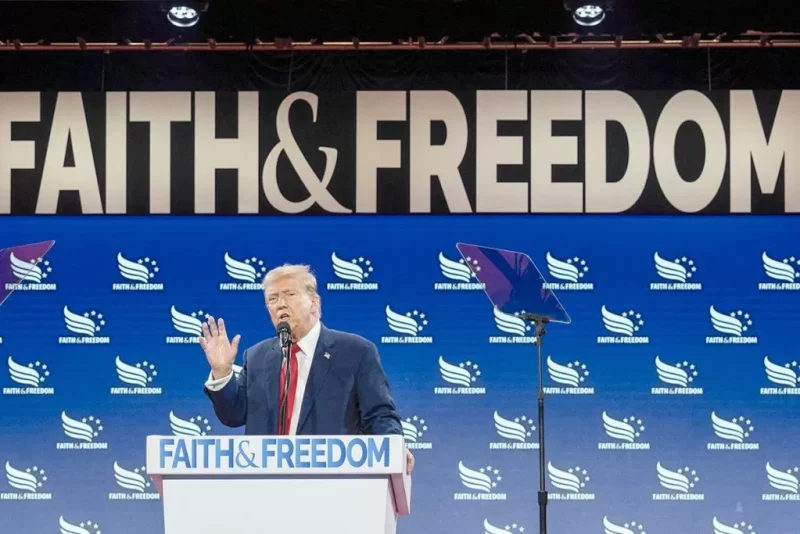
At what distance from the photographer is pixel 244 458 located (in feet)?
11.8

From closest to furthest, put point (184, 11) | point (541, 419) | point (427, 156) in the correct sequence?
point (541, 419) < point (184, 11) < point (427, 156)

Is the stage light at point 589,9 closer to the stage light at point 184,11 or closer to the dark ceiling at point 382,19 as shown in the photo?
the dark ceiling at point 382,19

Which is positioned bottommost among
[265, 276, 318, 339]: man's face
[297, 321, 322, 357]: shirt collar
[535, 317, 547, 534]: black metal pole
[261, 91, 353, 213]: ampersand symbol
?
[535, 317, 547, 534]: black metal pole

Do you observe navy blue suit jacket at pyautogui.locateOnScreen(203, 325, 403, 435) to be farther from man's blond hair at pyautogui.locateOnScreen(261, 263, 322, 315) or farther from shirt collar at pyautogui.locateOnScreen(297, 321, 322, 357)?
man's blond hair at pyautogui.locateOnScreen(261, 263, 322, 315)

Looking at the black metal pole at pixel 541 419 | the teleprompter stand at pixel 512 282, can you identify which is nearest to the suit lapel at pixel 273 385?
the black metal pole at pixel 541 419

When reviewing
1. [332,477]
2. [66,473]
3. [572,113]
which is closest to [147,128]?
[66,473]

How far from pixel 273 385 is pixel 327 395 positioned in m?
0.23

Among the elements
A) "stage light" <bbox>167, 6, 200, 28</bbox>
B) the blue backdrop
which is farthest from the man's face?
"stage light" <bbox>167, 6, 200, 28</bbox>

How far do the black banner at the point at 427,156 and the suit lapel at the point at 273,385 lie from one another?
369 centimetres

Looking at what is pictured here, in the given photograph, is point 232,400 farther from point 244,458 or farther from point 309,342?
point 244,458

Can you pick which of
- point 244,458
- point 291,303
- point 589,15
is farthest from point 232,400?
point 589,15

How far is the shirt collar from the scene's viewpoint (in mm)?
4852

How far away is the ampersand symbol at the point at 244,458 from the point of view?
11.8 feet

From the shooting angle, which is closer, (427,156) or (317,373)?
(317,373)
